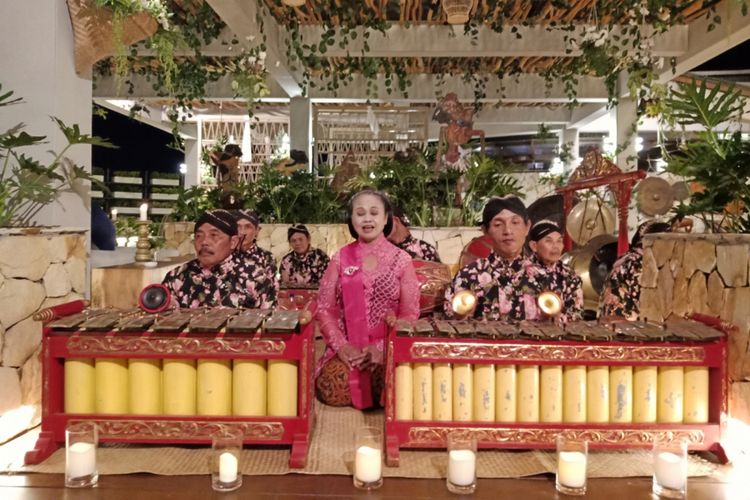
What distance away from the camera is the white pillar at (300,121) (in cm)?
1045

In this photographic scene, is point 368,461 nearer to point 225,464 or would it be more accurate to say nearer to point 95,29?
point 225,464

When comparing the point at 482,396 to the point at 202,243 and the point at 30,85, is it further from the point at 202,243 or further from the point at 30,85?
the point at 30,85

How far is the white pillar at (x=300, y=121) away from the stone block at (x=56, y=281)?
23.3 ft

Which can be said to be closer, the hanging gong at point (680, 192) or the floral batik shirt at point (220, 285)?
the floral batik shirt at point (220, 285)

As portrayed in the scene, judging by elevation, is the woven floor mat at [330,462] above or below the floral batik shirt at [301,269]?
below

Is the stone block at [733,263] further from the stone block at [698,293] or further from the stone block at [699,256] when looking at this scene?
the stone block at [698,293]

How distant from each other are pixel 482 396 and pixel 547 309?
608 millimetres

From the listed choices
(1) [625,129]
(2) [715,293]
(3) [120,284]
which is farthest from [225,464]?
(1) [625,129]

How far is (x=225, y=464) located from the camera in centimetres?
243

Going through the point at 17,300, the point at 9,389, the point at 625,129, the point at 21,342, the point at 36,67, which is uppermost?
the point at 625,129

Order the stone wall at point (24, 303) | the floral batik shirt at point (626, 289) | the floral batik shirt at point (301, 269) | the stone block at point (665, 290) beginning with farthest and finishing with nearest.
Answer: the floral batik shirt at point (301, 269) → the floral batik shirt at point (626, 289) → the stone block at point (665, 290) → the stone wall at point (24, 303)

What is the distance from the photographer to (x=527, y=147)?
1753cm

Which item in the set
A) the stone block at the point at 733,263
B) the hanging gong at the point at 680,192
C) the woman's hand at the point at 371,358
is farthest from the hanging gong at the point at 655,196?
the woman's hand at the point at 371,358

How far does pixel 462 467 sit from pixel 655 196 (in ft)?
11.3
